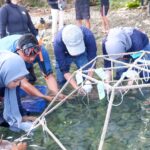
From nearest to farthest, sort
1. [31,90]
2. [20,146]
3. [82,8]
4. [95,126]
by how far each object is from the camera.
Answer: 1. [20,146]
2. [95,126]
3. [31,90]
4. [82,8]

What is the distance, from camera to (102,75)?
4977 millimetres

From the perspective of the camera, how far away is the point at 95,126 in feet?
20.8

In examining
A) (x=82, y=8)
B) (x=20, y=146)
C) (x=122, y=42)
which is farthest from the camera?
(x=82, y=8)

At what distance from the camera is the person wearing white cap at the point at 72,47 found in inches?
263

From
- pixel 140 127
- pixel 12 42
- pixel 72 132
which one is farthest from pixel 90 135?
pixel 12 42

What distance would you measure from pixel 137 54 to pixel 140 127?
42.2 inches

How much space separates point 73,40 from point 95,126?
137 cm

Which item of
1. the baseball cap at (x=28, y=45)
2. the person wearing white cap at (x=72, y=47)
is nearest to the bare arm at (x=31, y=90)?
the person wearing white cap at (x=72, y=47)

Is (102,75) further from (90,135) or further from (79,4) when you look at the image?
(79,4)

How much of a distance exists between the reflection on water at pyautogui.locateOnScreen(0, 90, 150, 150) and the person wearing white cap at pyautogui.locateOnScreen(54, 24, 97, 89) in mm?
473

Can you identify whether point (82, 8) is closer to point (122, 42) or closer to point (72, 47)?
point (72, 47)

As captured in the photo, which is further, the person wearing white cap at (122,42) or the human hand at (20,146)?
the person wearing white cap at (122,42)

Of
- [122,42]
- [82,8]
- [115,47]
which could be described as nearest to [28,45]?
[115,47]

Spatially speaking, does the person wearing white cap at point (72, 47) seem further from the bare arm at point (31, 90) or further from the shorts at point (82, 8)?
the shorts at point (82, 8)
